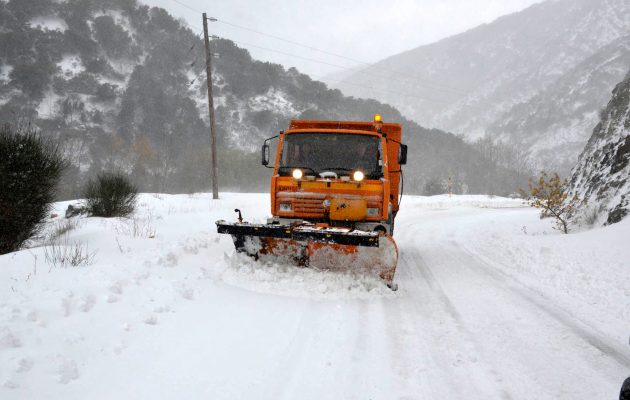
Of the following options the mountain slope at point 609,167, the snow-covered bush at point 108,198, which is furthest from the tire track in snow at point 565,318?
the snow-covered bush at point 108,198

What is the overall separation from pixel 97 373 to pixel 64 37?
2831 inches

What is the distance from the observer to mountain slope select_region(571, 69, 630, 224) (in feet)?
27.4

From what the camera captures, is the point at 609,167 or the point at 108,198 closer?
the point at 609,167

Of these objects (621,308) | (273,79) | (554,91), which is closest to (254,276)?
(621,308)

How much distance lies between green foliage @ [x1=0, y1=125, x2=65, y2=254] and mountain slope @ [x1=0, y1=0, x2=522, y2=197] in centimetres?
3797

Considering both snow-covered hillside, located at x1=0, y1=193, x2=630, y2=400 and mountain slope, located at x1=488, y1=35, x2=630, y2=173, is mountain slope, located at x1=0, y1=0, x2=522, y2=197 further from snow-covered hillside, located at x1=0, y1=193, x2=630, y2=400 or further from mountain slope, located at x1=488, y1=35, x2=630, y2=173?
mountain slope, located at x1=488, y1=35, x2=630, y2=173

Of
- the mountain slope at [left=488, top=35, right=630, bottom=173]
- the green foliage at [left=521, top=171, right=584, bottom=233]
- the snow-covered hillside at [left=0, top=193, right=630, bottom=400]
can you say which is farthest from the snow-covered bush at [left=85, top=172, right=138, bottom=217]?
the mountain slope at [left=488, top=35, right=630, bottom=173]

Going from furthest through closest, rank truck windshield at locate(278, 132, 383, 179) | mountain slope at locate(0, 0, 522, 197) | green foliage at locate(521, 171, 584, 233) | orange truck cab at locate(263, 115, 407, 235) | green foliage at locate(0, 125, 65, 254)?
mountain slope at locate(0, 0, 522, 197) → green foliage at locate(521, 171, 584, 233) → green foliage at locate(0, 125, 65, 254) → truck windshield at locate(278, 132, 383, 179) → orange truck cab at locate(263, 115, 407, 235)

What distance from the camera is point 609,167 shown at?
31.0 ft

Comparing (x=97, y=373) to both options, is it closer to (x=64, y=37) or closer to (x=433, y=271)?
(x=433, y=271)

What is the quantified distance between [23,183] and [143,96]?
194ft

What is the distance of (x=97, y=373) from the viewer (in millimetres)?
2893

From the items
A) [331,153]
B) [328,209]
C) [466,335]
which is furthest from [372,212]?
[466,335]

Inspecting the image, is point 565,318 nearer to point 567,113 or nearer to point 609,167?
point 609,167
